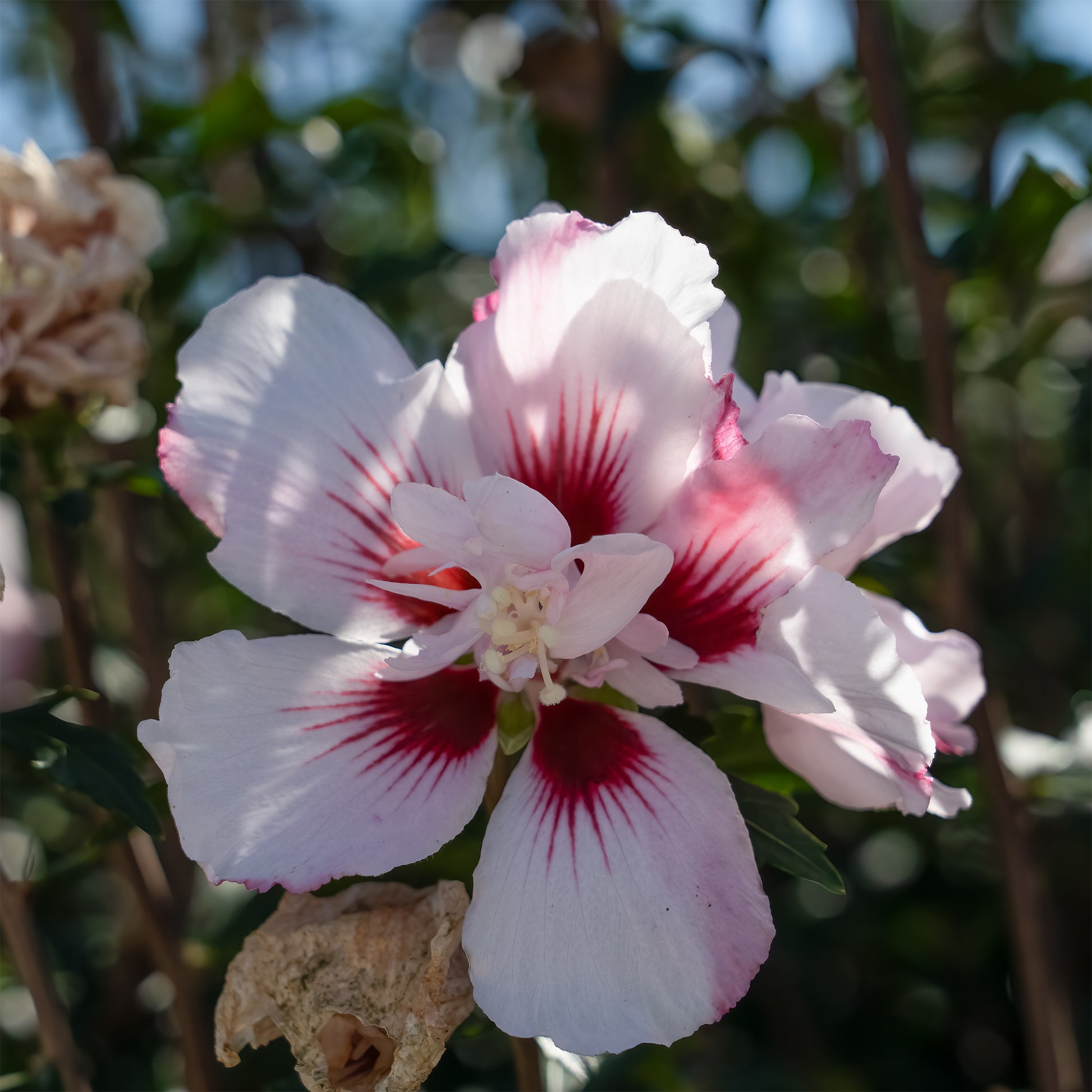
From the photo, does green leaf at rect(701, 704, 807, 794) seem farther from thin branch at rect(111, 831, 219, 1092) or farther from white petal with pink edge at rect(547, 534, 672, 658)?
thin branch at rect(111, 831, 219, 1092)

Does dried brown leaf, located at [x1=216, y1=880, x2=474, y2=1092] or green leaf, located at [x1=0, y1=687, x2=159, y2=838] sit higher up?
green leaf, located at [x1=0, y1=687, x2=159, y2=838]

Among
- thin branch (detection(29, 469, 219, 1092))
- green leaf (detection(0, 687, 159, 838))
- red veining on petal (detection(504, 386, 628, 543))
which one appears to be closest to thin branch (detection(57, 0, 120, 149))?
thin branch (detection(29, 469, 219, 1092))

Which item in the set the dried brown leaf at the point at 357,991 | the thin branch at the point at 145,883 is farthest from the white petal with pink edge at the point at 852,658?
the thin branch at the point at 145,883

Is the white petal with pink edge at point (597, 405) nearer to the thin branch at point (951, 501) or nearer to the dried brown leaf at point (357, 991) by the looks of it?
the dried brown leaf at point (357, 991)

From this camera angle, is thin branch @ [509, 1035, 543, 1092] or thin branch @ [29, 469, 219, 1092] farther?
thin branch @ [29, 469, 219, 1092]

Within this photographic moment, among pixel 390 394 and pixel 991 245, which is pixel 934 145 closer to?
pixel 991 245

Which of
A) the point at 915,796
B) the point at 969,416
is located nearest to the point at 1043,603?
the point at 969,416

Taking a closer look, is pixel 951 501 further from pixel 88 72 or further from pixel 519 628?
pixel 88 72
